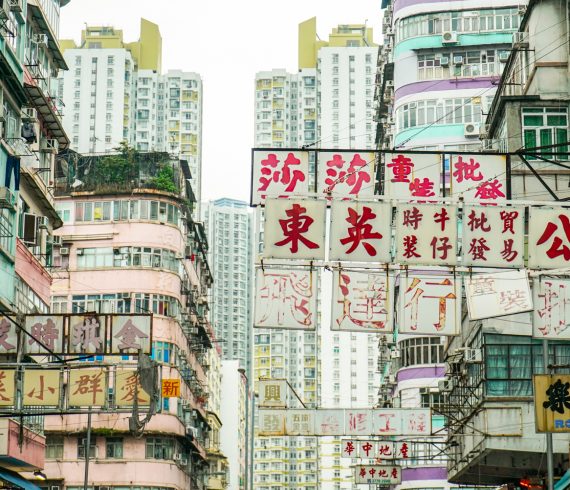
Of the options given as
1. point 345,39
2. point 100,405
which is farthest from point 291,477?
point 100,405

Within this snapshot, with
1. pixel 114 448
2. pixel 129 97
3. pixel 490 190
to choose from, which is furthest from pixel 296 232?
pixel 129 97

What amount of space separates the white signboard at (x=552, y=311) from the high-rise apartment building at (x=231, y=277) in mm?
137630

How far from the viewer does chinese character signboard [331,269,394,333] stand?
1605 cm

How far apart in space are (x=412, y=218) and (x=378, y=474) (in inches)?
965

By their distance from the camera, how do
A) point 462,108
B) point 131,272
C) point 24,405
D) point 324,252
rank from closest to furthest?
point 324,252 → point 24,405 → point 462,108 → point 131,272

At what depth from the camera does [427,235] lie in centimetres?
1617

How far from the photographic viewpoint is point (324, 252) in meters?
16.2

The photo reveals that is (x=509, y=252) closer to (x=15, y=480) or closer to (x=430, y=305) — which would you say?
(x=430, y=305)

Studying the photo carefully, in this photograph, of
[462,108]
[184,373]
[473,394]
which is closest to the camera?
[473,394]

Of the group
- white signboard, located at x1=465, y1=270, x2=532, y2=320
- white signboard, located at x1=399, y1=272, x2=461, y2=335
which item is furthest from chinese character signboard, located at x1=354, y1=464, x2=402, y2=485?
white signboard, located at x1=399, y1=272, x2=461, y2=335

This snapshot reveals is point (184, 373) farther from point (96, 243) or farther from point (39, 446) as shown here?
point (39, 446)

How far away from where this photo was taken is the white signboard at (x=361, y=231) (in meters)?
16.2

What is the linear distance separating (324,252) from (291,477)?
397ft

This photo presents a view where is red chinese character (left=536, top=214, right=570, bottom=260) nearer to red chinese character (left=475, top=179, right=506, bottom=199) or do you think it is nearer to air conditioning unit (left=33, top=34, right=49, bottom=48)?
red chinese character (left=475, top=179, right=506, bottom=199)
